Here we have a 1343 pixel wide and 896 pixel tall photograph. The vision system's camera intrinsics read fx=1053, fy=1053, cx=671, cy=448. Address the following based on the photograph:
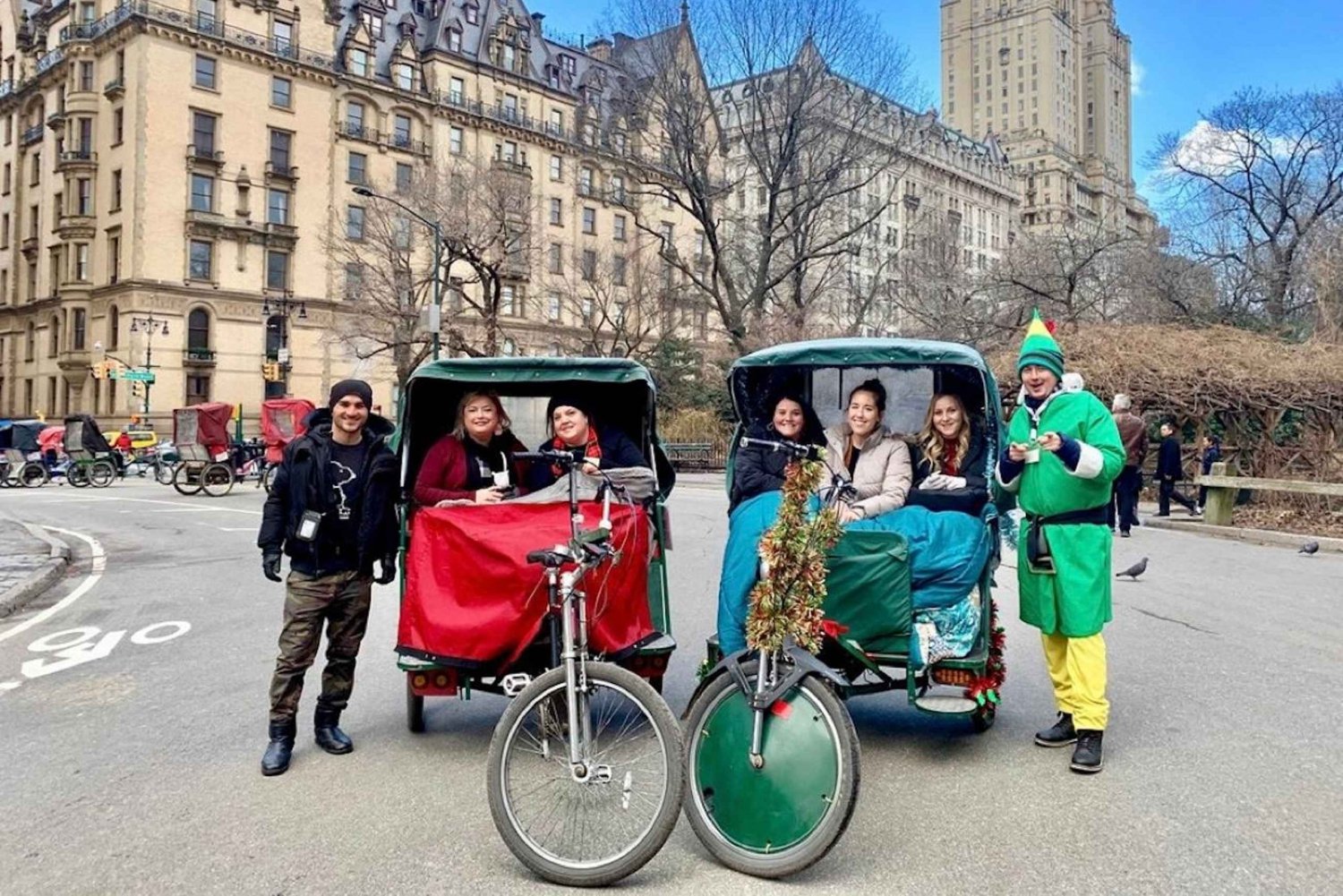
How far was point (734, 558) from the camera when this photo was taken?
5.08 m

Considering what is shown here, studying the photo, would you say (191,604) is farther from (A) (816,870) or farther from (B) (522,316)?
(B) (522,316)

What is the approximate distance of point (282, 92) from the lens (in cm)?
6231

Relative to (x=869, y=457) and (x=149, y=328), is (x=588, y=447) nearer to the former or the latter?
(x=869, y=457)

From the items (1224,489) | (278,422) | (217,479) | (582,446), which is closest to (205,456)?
(217,479)

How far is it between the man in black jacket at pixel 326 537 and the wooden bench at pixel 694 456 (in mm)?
36295

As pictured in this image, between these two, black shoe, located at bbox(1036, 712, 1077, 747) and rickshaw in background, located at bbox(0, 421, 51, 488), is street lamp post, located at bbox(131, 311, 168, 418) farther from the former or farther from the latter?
black shoe, located at bbox(1036, 712, 1077, 747)

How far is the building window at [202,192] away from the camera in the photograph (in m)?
59.1

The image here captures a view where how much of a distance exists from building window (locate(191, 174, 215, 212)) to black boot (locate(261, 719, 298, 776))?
6066cm

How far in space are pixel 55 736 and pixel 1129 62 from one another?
211 metres

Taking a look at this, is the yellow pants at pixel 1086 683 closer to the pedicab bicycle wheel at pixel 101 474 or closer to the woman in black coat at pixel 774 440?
the woman in black coat at pixel 774 440

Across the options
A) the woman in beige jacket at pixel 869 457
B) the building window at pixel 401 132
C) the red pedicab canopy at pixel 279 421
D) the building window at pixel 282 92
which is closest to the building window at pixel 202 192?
the building window at pixel 282 92

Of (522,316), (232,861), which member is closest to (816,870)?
Result: (232,861)

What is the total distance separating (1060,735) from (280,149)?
65.1 meters

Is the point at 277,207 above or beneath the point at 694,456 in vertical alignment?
above
